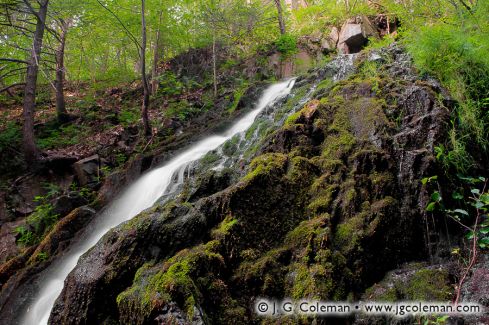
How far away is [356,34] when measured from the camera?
1161 centimetres

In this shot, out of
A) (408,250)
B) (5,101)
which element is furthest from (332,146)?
(5,101)

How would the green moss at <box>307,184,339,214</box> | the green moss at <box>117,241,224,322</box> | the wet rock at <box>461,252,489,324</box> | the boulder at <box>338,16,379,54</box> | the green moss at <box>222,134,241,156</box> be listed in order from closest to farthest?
the wet rock at <box>461,252,489,324</box> → the green moss at <box>117,241,224,322</box> → the green moss at <box>307,184,339,214</box> → the green moss at <box>222,134,241,156</box> → the boulder at <box>338,16,379,54</box>

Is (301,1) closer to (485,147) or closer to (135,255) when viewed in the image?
(485,147)

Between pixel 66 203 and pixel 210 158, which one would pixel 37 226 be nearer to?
pixel 66 203

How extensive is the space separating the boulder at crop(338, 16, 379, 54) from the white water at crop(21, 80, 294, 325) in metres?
4.59

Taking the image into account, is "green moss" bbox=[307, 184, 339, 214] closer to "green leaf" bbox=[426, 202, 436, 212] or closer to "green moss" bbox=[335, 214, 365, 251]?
"green moss" bbox=[335, 214, 365, 251]

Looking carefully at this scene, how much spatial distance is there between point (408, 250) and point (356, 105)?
93.5 inches

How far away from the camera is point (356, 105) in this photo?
5.25m

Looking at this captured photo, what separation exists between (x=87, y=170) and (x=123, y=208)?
2359 millimetres

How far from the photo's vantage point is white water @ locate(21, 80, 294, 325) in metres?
5.24

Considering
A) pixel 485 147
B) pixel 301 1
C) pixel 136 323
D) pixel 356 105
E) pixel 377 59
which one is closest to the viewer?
pixel 136 323

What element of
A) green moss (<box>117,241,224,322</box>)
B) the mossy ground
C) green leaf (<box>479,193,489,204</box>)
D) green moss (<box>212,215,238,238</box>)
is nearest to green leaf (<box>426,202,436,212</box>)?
the mossy ground

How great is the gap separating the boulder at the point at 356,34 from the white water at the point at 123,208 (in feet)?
15.1

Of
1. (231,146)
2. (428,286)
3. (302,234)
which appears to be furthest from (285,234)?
(231,146)
